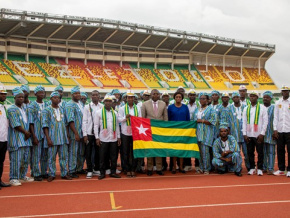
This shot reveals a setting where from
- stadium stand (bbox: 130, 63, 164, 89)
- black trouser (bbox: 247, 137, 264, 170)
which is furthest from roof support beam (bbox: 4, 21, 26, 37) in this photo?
black trouser (bbox: 247, 137, 264, 170)

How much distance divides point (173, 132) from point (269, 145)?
221cm

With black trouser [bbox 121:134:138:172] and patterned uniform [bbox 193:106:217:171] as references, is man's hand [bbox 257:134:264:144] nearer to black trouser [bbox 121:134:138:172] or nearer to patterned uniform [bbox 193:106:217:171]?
patterned uniform [bbox 193:106:217:171]

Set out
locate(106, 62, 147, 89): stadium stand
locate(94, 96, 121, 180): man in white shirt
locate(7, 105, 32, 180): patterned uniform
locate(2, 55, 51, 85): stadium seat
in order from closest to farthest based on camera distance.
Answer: locate(7, 105, 32, 180): patterned uniform
locate(94, 96, 121, 180): man in white shirt
locate(2, 55, 51, 85): stadium seat
locate(106, 62, 147, 89): stadium stand

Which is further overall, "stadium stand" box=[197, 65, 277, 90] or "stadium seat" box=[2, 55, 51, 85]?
"stadium stand" box=[197, 65, 277, 90]

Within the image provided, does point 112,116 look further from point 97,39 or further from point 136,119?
point 97,39

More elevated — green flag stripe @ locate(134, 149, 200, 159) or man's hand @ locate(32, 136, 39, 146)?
man's hand @ locate(32, 136, 39, 146)

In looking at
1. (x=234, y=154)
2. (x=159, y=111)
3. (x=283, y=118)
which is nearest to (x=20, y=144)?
(x=159, y=111)

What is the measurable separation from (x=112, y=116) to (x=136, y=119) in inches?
21.9

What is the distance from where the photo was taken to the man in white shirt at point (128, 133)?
26.6 feet

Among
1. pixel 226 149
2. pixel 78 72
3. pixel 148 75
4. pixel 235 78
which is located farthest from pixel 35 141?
pixel 235 78

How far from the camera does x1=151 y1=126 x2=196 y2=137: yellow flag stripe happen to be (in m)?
8.23

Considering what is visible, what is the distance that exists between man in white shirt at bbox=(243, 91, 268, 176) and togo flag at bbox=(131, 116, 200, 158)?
1203 millimetres

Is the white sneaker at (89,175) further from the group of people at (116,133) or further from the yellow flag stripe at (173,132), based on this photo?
the yellow flag stripe at (173,132)

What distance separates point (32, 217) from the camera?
483 cm
